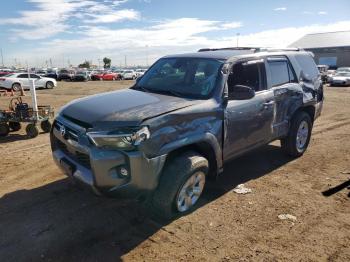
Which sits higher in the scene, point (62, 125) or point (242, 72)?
point (242, 72)

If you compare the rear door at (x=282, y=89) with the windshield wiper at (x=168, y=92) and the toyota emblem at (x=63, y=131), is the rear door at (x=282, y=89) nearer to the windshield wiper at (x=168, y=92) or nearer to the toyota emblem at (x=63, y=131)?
the windshield wiper at (x=168, y=92)

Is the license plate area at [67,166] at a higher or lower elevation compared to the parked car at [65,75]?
higher

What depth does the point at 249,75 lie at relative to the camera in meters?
5.11

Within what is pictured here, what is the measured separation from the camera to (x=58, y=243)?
3592mm

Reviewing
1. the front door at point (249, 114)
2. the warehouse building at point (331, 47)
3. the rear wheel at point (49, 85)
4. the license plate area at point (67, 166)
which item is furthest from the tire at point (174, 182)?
the warehouse building at point (331, 47)

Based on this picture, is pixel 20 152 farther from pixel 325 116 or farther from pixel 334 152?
pixel 325 116

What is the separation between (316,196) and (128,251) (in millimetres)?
2863

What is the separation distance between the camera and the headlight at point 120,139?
341cm

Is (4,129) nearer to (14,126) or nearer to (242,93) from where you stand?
(14,126)

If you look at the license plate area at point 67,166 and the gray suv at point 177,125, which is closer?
the gray suv at point 177,125

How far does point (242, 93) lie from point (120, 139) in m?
1.82

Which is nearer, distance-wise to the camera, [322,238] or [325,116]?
[322,238]

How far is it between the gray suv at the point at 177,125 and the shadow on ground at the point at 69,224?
494 millimetres

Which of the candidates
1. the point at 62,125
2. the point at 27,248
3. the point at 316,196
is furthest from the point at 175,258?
the point at 316,196
